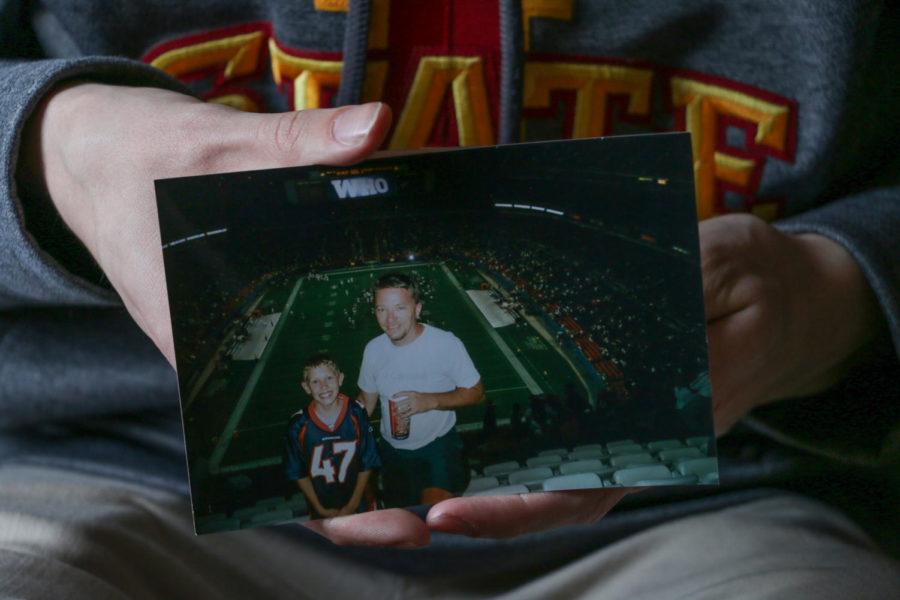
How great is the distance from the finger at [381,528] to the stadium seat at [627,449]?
127mm

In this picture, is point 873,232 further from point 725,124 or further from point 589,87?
point 589,87

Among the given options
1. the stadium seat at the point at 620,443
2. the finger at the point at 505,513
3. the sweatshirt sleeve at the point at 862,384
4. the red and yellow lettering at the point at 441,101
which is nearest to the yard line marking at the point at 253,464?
the finger at the point at 505,513

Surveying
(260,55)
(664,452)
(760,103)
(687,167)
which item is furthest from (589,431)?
(260,55)

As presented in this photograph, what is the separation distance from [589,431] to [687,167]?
173 millimetres

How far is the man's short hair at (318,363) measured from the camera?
0.45 meters

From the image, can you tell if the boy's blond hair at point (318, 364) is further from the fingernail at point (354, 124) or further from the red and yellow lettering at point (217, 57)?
the red and yellow lettering at point (217, 57)

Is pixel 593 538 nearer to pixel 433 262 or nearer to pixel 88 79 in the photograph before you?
pixel 433 262

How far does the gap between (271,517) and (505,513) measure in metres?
0.14

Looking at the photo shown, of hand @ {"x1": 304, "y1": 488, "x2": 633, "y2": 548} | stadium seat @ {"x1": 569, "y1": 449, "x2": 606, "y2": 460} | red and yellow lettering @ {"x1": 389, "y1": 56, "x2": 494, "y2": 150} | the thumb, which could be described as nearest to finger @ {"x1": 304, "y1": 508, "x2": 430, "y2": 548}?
hand @ {"x1": 304, "y1": 488, "x2": 633, "y2": 548}

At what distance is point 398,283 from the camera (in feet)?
1.50

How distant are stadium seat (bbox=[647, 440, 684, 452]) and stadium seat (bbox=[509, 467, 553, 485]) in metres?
0.07

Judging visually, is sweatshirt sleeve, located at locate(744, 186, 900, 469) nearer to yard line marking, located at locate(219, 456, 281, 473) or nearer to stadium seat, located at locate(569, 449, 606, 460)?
stadium seat, located at locate(569, 449, 606, 460)

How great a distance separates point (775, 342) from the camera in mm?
581

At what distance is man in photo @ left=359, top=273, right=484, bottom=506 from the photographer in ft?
1.50
